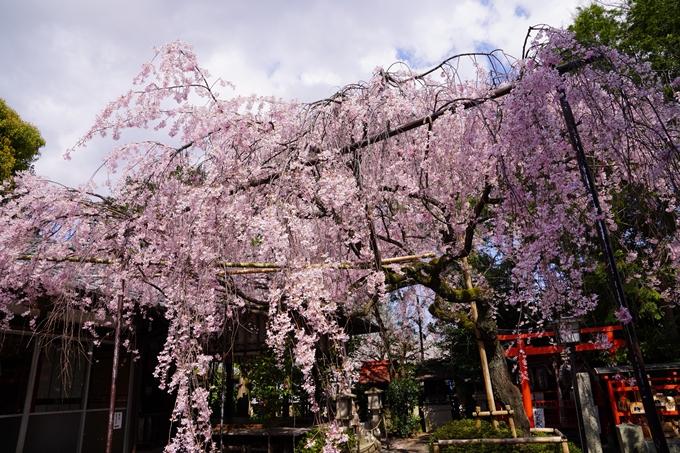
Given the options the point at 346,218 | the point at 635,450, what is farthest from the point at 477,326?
the point at 346,218

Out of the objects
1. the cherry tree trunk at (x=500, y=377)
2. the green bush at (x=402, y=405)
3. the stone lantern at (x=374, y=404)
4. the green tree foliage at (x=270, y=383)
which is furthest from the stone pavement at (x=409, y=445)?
the cherry tree trunk at (x=500, y=377)

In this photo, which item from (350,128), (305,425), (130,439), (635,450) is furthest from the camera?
(305,425)

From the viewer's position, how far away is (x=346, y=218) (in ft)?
16.6

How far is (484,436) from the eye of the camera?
22.7 ft

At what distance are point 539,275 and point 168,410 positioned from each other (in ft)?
28.4

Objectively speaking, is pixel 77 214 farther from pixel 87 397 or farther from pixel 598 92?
pixel 598 92

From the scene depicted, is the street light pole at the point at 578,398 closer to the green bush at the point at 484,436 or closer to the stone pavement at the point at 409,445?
the green bush at the point at 484,436

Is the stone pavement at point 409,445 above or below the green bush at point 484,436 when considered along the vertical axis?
below

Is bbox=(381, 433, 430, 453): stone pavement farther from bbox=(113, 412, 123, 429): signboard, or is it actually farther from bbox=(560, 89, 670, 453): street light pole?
bbox=(560, 89, 670, 453): street light pole

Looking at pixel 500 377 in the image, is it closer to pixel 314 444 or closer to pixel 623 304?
pixel 314 444

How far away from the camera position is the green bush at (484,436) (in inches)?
258

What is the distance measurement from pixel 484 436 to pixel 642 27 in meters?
10.9

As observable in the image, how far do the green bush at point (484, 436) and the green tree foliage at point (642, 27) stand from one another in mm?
7400

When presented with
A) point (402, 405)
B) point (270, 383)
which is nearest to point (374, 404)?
point (402, 405)
